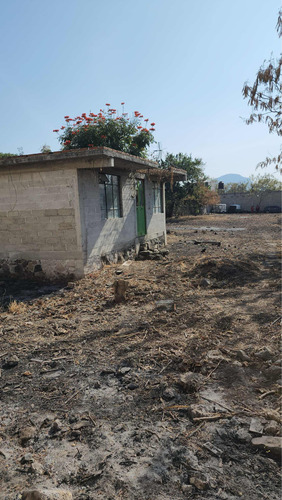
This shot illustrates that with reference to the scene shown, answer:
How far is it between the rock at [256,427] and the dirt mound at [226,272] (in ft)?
15.7

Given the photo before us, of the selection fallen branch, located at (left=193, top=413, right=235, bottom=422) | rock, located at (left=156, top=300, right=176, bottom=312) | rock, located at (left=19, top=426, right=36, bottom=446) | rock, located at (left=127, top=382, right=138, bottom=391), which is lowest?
rock, located at (left=19, top=426, right=36, bottom=446)

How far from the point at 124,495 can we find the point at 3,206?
8422 mm

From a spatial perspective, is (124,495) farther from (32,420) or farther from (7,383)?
(7,383)

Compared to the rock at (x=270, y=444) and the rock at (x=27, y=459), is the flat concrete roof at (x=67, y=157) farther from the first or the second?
the rock at (x=270, y=444)

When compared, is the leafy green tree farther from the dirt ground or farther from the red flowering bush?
the dirt ground

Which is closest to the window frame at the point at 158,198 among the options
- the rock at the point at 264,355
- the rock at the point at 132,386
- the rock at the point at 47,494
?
the rock at the point at 264,355

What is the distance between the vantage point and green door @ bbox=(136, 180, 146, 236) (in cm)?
1203

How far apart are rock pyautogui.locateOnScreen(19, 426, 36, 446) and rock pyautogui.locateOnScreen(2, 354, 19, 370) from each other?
1.45 m

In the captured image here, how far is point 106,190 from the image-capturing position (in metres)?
9.67

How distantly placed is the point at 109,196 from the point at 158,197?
4932 millimetres

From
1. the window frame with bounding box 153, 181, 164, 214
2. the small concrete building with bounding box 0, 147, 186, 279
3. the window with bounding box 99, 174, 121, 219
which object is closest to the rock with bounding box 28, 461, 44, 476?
the small concrete building with bounding box 0, 147, 186, 279

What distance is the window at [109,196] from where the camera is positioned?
9.41m

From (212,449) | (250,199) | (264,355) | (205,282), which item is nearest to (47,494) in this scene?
(212,449)

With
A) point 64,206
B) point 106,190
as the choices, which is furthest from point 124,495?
point 106,190
